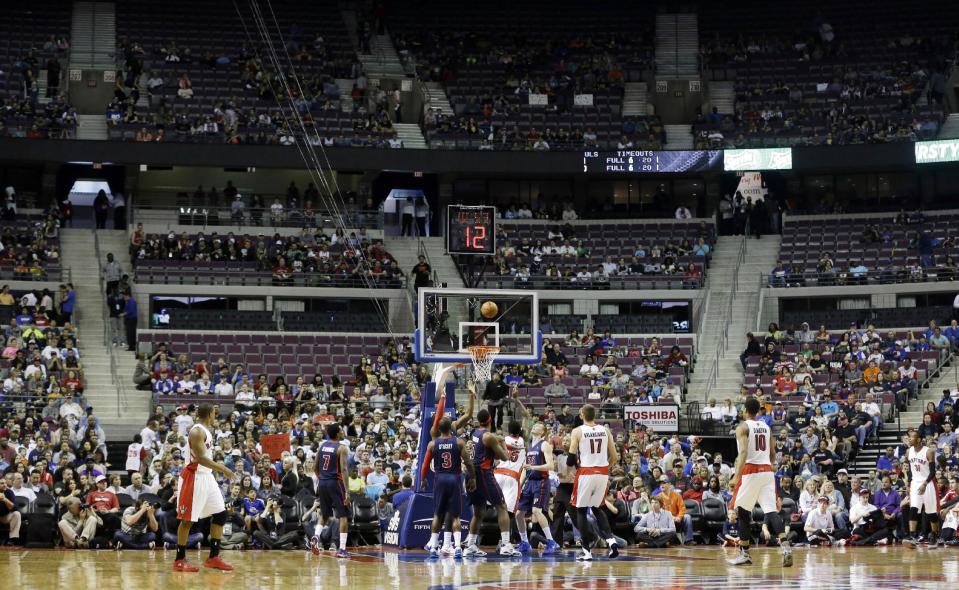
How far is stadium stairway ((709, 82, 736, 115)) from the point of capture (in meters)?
49.1

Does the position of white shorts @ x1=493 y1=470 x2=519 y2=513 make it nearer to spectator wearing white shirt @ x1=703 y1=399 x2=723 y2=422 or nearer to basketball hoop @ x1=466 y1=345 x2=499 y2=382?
basketball hoop @ x1=466 y1=345 x2=499 y2=382

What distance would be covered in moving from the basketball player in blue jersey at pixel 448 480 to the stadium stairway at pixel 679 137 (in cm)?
3030

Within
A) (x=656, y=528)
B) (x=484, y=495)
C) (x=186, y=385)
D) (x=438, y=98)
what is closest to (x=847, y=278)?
(x=438, y=98)

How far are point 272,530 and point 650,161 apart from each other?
2697cm

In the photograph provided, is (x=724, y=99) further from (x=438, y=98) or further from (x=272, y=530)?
(x=272, y=530)

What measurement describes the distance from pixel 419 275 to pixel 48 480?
18.5m

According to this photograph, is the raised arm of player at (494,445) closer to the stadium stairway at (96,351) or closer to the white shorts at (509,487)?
the white shorts at (509,487)

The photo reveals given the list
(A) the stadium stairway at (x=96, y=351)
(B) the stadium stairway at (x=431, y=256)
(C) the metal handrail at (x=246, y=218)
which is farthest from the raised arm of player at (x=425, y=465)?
(C) the metal handrail at (x=246, y=218)

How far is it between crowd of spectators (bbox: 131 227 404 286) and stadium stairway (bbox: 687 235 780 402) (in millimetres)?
10067

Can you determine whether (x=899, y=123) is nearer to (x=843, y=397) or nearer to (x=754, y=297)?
(x=754, y=297)

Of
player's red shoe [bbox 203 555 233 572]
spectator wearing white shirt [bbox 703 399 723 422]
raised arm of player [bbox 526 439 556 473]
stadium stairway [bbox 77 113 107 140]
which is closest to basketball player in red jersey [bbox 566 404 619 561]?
raised arm of player [bbox 526 439 556 473]

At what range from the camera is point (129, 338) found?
125 ft

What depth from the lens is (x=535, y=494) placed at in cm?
2030

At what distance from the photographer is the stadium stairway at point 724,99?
4912 cm
